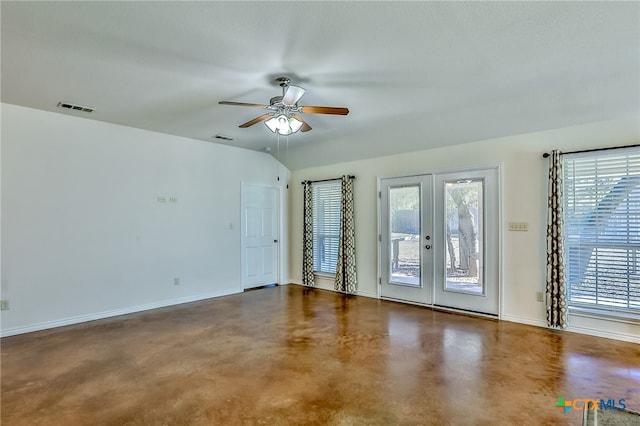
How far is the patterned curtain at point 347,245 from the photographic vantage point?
20.3 feet

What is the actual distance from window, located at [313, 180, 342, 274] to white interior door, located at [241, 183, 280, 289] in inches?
35.0

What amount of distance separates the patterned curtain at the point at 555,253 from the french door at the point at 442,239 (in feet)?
2.14

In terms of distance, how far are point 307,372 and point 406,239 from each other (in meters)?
3.15

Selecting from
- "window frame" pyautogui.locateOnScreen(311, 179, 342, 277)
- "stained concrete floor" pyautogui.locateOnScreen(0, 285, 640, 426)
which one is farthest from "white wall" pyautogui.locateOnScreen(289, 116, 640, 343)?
"window frame" pyautogui.locateOnScreen(311, 179, 342, 277)

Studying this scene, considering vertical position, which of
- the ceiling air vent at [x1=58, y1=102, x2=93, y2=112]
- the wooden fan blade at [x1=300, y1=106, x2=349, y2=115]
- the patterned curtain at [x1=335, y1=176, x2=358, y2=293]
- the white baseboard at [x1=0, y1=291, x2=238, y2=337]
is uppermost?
the ceiling air vent at [x1=58, y1=102, x2=93, y2=112]

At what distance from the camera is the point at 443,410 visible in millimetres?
2467

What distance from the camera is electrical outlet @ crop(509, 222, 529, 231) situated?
4.45 m

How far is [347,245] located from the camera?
245 inches

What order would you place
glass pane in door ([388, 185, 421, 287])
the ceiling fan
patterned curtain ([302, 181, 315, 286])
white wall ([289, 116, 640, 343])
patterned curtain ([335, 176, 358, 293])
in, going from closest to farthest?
1. the ceiling fan
2. white wall ([289, 116, 640, 343])
3. glass pane in door ([388, 185, 421, 287])
4. patterned curtain ([335, 176, 358, 293])
5. patterned curtain ([302, 181, 315, 286])

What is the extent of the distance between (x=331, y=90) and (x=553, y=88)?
2.32 meters

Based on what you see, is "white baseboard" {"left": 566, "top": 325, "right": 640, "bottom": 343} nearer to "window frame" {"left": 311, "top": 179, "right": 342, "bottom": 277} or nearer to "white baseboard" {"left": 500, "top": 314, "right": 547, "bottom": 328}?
"white baseboard" {"left": 500, "top": 314, "right": 547, "bottom": 328}

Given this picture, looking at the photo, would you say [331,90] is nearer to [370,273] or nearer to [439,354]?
[439,354]

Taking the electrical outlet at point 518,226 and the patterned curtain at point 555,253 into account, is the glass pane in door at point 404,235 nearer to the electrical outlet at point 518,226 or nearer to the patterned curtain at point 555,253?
the electrical outlet at point 518,226

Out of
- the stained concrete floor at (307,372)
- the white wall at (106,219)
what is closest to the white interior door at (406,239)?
the stained concrete floor at (307,372)
